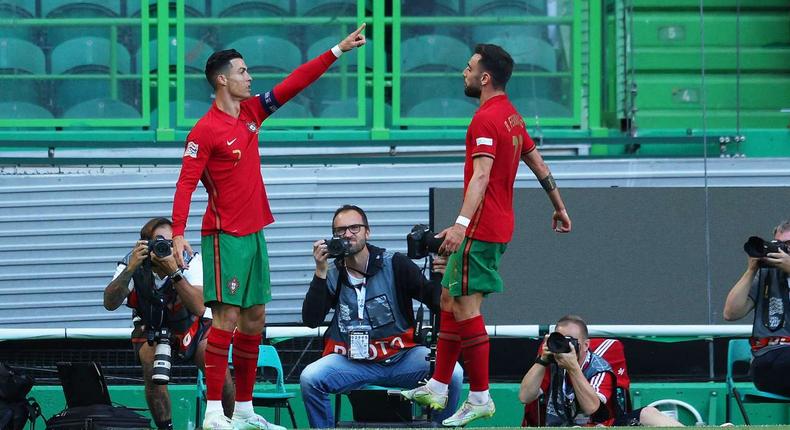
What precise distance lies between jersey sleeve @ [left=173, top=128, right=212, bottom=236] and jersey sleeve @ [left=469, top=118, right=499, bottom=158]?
4.41ft

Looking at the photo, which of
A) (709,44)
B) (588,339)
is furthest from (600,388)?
(709,44)

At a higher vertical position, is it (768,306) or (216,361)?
(768,306)

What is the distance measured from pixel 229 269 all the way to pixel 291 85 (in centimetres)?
105

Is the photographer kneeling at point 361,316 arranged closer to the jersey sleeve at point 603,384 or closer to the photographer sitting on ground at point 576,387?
the photographer sitting on ground at point 576,387

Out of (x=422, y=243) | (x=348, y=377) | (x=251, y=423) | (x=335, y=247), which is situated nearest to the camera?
(x=251, y=423)

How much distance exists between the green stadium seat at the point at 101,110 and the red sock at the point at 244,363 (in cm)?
409

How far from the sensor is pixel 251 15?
1188cm

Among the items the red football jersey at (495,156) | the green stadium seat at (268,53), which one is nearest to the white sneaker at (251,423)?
the red football jersey at (495,156)

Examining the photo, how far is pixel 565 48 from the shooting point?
11883 millimetres

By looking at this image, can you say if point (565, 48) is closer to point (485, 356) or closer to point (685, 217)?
point (685, 217)

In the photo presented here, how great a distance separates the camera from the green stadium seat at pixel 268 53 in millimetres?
11781

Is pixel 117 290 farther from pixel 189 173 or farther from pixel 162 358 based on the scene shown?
pixel 189 173

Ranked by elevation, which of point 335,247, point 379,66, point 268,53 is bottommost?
point 335,247

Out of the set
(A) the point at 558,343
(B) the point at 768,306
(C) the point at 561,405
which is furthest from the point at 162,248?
(B) the point at 768,306
